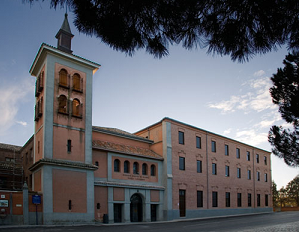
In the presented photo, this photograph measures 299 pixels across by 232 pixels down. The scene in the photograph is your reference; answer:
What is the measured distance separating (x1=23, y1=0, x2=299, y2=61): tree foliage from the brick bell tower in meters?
21.8

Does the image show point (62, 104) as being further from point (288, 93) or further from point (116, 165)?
point (288, 93)

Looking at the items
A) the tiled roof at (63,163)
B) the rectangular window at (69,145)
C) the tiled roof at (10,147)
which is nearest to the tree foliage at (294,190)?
the tiled roof at (63,163)

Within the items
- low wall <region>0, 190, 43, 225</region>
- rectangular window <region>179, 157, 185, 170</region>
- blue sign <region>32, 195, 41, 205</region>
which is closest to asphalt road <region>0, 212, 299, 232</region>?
low wall <region>0, 190, 43, 225</region>

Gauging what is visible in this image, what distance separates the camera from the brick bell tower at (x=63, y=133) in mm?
26047

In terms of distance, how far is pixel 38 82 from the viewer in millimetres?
30562

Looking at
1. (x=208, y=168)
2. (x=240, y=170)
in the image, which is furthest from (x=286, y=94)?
(x=240, y=170)

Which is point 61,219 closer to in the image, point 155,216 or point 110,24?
point 155,216

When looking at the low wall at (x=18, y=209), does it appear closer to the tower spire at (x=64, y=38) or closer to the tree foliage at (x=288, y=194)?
the tower spire at (x=64, y=38)

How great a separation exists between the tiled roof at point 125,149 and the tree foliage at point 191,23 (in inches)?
985

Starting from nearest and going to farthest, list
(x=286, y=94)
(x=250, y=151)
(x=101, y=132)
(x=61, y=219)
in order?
(x=286, y=94) → (x=61, y=219) → (x=101, y=132) → (x=250, y=151)

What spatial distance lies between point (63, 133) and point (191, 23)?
2394cm

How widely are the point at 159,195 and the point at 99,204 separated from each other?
8072mm

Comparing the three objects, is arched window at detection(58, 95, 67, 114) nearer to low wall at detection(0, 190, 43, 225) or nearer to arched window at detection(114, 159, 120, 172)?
arched window at detection(114, 159, 120, 172)

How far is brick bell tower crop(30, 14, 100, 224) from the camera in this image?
1025 inches
